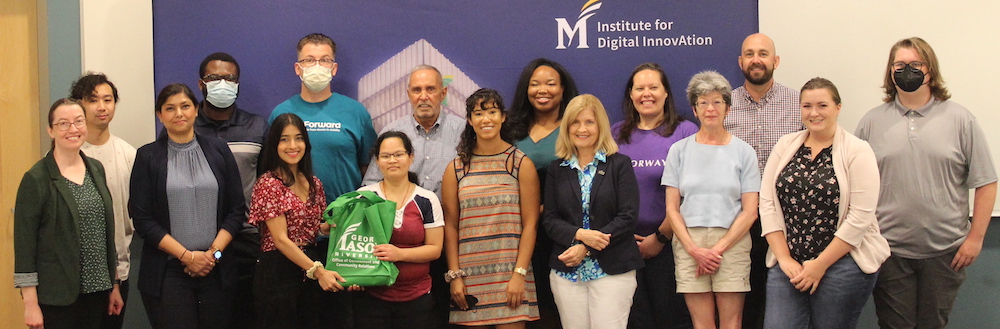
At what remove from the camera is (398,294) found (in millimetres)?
3264

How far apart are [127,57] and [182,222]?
5.38 feet

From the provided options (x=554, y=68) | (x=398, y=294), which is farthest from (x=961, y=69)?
(x=398, y=294)

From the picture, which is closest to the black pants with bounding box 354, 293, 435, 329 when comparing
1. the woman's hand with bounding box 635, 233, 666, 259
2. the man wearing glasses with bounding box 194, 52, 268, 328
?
the man wearing glasses with bounding box 194, 52, 268, 328

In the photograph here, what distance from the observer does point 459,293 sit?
333 cm

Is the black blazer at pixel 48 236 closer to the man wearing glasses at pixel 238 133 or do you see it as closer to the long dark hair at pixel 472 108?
the man wearing glasses at pixel 238 133

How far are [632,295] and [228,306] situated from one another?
76.3 inches

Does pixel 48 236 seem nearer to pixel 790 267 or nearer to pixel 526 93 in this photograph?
pixel 526 93

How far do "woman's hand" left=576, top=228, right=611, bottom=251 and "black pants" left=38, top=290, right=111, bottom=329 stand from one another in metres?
2.23

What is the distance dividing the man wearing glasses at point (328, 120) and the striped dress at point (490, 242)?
90 cm

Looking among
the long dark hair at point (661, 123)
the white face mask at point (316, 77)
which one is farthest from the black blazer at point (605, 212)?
the white face mask at point (316, 77)

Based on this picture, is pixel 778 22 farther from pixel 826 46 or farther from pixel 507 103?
pixel 507 103

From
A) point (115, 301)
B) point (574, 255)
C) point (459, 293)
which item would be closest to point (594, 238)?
point (574, 255)

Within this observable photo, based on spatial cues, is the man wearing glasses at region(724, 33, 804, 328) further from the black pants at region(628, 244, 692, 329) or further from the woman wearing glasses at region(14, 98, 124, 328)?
the woman wearing glasses at region(14, 98, 124, 328)

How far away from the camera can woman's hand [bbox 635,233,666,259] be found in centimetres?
351
